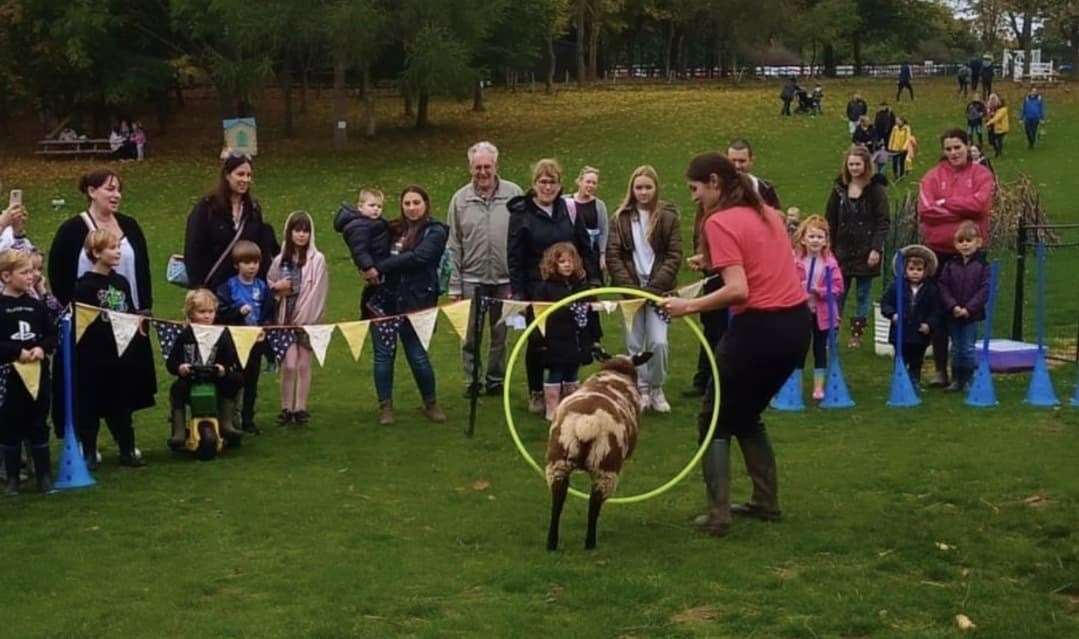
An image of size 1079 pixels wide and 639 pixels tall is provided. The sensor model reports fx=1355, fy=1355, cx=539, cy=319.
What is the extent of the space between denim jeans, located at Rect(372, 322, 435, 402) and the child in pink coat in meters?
3.32

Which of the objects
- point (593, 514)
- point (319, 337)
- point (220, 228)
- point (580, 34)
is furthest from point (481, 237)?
point (580, 34)

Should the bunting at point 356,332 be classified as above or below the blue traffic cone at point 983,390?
above

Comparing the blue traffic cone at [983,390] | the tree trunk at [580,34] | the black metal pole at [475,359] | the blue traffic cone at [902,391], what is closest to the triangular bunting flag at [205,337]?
the black metal pole at [475,359]

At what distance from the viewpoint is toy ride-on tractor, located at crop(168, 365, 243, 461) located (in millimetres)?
9797

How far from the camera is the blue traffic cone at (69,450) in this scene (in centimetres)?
913

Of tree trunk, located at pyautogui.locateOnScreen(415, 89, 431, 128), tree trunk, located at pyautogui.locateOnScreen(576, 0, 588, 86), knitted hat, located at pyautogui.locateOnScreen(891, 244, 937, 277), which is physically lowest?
knitted hat, located at pyautogui.locateOnScreen(891, 244, 937, 277)

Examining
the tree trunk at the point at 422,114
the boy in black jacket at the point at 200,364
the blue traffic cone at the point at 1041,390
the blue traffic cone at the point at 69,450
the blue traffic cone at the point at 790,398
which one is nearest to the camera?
the blue traffic cone at the point at 69,450

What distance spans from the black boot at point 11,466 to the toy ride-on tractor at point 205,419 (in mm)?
1267

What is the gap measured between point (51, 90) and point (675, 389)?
3990 cm

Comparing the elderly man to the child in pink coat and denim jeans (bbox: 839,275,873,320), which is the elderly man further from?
denim jeans (bbox: 839,275,873,320)

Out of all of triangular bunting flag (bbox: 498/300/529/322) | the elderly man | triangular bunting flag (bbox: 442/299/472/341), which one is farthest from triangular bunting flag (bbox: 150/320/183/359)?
the elderly man

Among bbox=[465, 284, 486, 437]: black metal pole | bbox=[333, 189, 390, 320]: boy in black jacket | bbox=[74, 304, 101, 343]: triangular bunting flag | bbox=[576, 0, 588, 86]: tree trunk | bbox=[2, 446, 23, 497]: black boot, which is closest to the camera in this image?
bbox=[2, 446, 23, 497]: black boot

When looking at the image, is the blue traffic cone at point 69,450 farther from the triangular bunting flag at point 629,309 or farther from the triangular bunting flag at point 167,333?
the triangular bunting flag at point 629,309

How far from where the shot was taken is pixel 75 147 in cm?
4556
